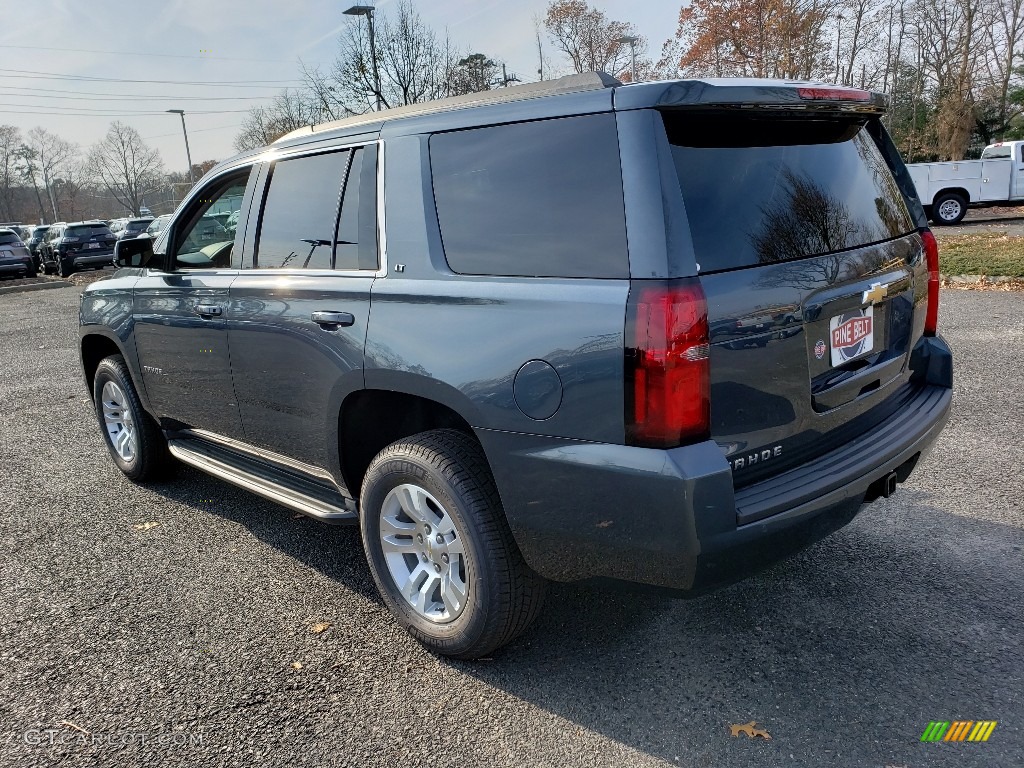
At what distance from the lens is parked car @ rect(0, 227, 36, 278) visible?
893 inches

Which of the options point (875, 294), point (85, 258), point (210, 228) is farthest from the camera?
point (85, 258)

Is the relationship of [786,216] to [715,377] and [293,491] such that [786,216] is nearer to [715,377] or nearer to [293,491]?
[715,377]

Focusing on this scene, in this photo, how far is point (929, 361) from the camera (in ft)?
10.7

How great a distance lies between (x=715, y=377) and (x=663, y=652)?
1200 mm

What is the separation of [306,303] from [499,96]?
1.15m

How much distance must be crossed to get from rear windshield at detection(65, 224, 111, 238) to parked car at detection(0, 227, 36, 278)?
140 cm

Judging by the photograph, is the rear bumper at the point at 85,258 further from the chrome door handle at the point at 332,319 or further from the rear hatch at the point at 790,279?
the rear hatch at the point at 790,279

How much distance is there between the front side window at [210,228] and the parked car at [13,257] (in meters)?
22.7

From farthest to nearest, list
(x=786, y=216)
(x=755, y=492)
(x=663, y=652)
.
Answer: (x=663, y=652) → (x=786, y=216) → (x=755, y=492)

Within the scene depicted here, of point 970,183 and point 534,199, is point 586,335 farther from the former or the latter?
point 970,183

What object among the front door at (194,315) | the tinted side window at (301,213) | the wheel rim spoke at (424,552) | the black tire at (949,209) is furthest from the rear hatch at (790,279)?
the black tire at (949,209)

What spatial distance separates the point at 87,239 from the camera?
2428 centimetres

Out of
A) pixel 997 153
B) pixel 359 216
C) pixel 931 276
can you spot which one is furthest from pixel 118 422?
pixel 997 153

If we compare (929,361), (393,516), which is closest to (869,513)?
(929,361)
